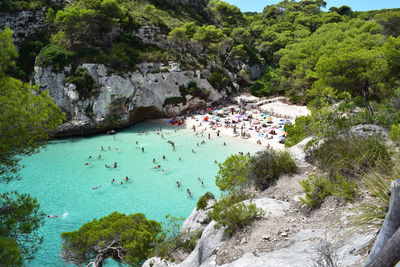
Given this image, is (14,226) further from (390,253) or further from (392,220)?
(392,220)

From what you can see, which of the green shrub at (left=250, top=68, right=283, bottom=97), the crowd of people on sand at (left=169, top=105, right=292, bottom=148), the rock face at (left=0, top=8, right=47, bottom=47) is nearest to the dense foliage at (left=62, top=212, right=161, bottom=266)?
the crowd of people on sand at (left=169, top=105, right=292, bottom=148)

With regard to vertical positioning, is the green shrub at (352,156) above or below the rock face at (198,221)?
above

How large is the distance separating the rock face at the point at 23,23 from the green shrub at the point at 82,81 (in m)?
10.7

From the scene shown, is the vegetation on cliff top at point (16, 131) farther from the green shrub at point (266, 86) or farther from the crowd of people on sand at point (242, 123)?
the green shrub at point (266, 86)

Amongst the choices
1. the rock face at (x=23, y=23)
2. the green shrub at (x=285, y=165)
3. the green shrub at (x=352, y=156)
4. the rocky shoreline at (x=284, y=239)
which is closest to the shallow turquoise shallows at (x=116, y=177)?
the green shrub at (x=285, y=165)

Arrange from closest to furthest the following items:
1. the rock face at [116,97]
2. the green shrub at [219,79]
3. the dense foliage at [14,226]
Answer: the dense foliage at [14,226]
the rock face at [116,97]
the green shrub at [219,79]

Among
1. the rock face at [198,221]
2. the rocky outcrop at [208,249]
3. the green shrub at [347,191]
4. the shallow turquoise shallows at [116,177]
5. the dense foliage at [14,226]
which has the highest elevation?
the green shrub at [347,191]

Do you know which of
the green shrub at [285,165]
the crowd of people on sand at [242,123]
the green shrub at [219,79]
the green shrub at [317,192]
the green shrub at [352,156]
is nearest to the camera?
the green shrub at [317,192]

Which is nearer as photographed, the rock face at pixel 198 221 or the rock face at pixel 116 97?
the rock face at pixel 198 221

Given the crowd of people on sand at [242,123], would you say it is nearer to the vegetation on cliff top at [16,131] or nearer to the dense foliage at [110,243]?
the dense foliage at [110,243]

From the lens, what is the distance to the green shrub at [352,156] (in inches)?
254

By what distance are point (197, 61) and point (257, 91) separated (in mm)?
11910

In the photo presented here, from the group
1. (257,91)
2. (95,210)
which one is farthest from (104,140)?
(257,91)

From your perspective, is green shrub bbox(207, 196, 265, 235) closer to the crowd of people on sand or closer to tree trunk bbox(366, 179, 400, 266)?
tree trunk bbox(366, 179, 400, 266)
